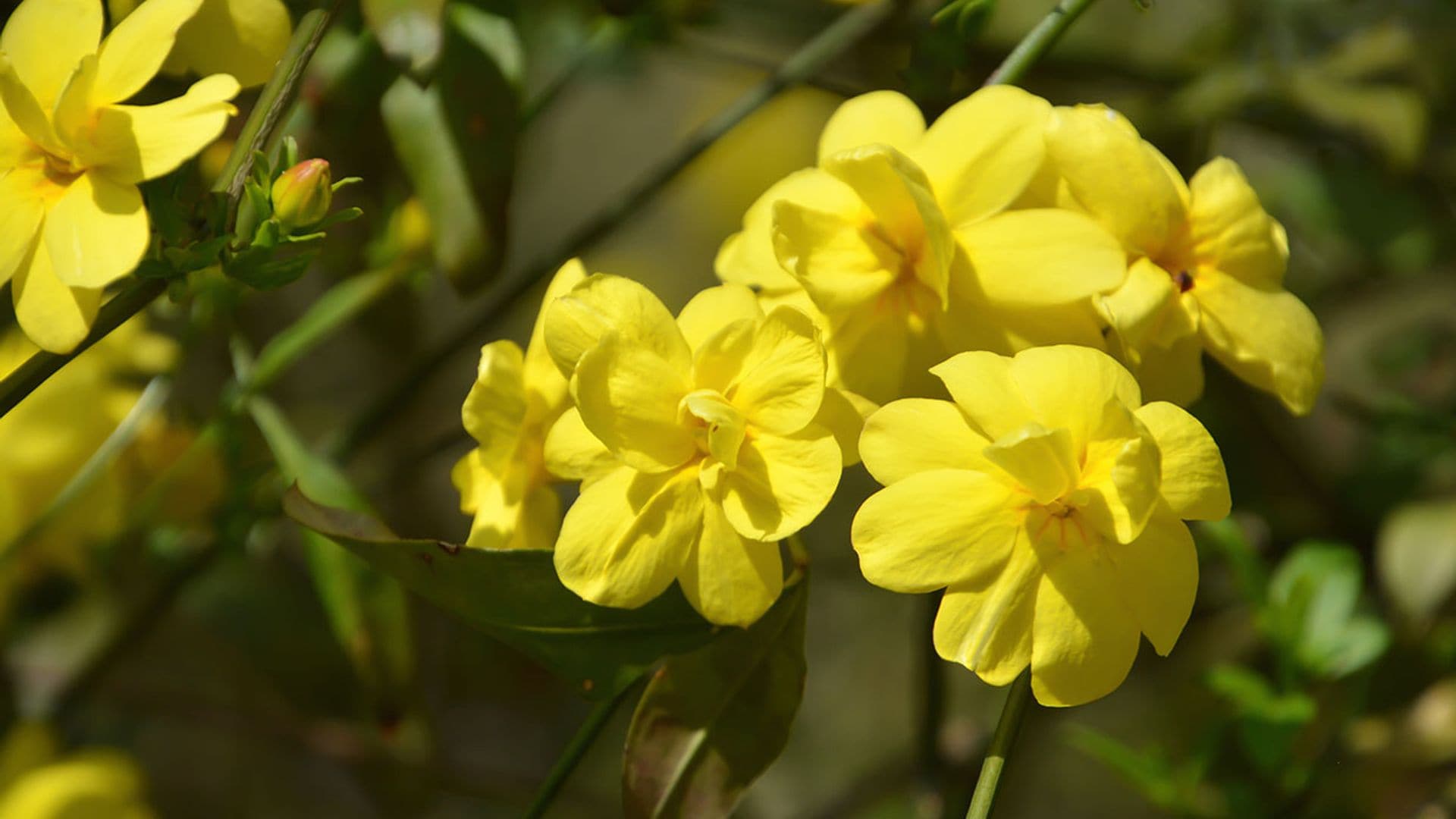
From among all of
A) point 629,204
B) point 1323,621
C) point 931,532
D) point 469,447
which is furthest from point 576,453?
point 469,447

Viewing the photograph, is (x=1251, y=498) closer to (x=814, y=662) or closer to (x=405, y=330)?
(x=405, y=330)

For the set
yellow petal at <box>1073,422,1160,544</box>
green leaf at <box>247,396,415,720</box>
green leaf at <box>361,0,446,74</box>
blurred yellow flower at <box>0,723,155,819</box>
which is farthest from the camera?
blurred yellow flower at <box>0,723,155,819</box>

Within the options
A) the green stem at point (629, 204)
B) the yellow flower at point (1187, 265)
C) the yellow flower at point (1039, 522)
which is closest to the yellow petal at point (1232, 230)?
the yellow flower at point (1187, 265)

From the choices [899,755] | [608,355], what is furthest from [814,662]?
[608,355]

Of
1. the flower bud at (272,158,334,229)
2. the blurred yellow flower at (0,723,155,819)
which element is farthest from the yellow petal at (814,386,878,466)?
the blurred yellow flower at (0,723,155,819)

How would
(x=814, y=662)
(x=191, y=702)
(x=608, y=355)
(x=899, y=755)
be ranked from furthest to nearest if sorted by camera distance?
(x=814, y=662)
(x=899, y=755)
(x=191, y=702)
(x=608, y=355)

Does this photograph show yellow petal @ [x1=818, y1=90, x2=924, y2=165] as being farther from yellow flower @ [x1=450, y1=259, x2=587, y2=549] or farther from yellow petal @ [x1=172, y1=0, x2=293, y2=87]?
yellow petal @ [x1=172, y1=0, x2=293, y2=87]
